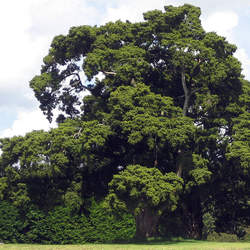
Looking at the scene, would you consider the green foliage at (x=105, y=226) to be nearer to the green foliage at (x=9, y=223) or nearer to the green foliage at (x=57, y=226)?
the green foliage at (x=57, y=226)

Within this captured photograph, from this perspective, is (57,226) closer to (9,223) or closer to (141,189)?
(9,223)

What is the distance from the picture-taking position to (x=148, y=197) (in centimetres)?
2573

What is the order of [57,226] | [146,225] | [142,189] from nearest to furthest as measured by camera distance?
[142,189], [146,225], [57,226]

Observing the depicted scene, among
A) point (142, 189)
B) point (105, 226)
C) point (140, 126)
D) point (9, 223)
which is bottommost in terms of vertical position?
point (105, 226)

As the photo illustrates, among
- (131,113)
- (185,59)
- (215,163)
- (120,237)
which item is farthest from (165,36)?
(120,237)

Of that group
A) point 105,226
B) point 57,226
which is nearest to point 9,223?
point 57,226

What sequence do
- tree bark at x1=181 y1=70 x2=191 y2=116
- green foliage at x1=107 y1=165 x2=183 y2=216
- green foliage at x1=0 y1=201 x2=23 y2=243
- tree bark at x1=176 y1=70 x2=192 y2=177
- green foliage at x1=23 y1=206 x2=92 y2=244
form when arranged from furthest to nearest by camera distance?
green foliage at x1=0 y1=201 x2=23 y2=243 → green foliage at x1=23 y1=206 x2=92 y2=244 → tree bark at x1=181 y1=70 x2=191 y2=116 → tree bark at x1=176 y1=70 x2=192 y2=177 → green foliage at x1=107 y1=165 x2=183 y2=216

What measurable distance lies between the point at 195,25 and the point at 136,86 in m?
6.07

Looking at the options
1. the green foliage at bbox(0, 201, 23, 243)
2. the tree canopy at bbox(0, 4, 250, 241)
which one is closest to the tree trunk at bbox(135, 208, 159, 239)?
the tree canopy at bbox(0, 4, 250, 241)

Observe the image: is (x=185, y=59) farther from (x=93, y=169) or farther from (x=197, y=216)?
(x=197, y=216)

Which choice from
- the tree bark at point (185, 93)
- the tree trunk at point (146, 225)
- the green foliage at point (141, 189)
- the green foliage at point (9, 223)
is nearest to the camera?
the green foliage at point (141, 189)

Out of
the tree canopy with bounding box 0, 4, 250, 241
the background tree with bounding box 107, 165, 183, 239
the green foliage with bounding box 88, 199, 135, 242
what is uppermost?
the tree canopy with bounding box 0, 4, 250, 241

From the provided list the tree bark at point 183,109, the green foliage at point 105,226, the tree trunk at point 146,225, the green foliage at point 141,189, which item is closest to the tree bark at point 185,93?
the tree bark at point 183,109

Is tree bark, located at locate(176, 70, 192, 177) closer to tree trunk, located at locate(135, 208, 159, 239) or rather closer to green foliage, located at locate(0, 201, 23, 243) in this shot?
tree trunk, located at locate(135, 208, 159, 239)
